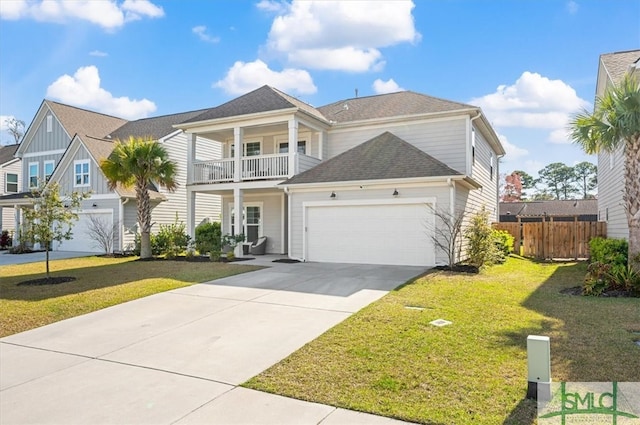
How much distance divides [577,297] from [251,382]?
287 inches

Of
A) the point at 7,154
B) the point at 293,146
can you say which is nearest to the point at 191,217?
the point at 293,146

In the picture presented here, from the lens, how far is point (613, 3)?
11891 mm

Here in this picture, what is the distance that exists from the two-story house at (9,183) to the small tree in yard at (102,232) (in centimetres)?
1005

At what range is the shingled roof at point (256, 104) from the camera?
16786 mm

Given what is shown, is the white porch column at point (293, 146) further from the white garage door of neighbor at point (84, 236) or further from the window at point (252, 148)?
the white garage door of neighbor at point (84, 236)

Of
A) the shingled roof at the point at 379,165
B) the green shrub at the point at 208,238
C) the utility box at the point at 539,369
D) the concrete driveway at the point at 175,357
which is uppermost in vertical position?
the shingled roof at the point at 379,165

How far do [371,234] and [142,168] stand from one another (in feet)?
30.9

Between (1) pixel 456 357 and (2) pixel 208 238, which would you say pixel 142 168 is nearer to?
(2) pixel 208 238

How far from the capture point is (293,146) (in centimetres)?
1625

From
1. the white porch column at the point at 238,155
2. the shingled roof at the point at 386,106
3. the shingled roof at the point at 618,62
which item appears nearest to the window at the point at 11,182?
the white porch column at the point at 238,155

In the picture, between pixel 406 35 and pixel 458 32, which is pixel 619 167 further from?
pixel 406 35

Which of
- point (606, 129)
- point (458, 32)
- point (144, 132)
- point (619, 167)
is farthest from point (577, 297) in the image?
point (144, 132)

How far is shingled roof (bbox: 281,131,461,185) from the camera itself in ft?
45.9

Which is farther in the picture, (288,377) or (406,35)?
(406,35)
